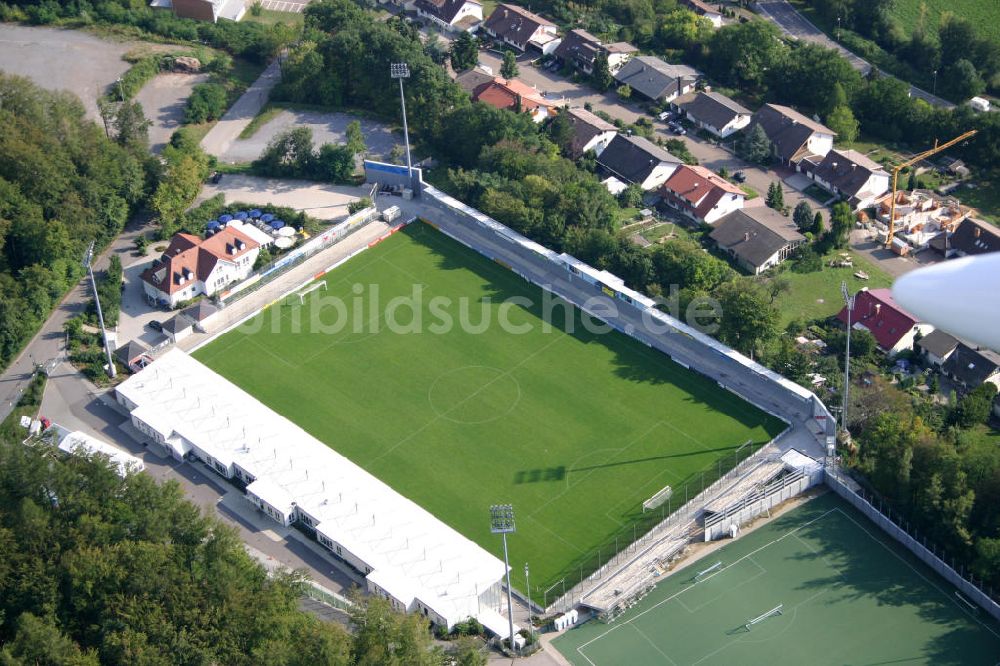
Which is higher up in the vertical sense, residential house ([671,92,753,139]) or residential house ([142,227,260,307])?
residential house ([671,92,753,139])

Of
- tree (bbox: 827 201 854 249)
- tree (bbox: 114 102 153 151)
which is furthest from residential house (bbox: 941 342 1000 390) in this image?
tree (bbox: 114 102 153 151)

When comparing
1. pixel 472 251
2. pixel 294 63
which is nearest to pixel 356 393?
pixel 472 251

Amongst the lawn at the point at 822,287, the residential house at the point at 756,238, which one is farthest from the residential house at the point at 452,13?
the lawn at the point at 822,287

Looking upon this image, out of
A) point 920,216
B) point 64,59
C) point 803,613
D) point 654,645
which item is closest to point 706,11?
point 920,216

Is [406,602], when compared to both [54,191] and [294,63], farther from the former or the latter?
[294,63]

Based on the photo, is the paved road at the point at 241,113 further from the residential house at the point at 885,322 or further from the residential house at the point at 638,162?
the residential house at the point at 885,322

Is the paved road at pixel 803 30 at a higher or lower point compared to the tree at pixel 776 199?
higher

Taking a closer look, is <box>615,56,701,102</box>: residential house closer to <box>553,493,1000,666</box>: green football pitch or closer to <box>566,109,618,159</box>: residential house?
<box>566,109,618,159</box>: residential house
